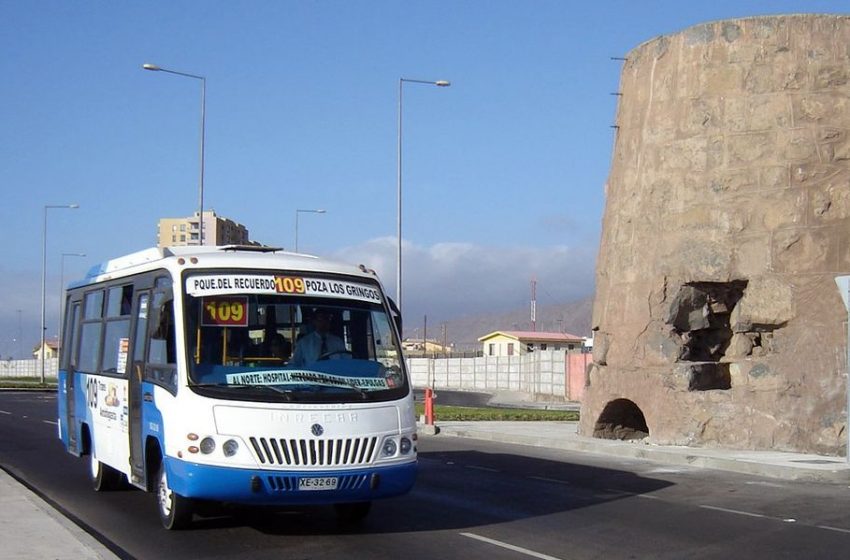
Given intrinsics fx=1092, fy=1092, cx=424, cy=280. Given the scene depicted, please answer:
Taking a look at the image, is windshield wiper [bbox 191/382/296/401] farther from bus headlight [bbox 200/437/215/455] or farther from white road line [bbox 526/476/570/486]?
white road line [bbox 526/476/570/486]

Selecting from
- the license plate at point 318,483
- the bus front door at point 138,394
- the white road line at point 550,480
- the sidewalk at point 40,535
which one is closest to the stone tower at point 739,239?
the white road line at point 550,480

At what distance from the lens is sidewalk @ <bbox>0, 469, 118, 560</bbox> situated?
29.3ft

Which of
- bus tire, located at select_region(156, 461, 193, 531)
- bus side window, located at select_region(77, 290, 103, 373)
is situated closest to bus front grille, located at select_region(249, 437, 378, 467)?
bus tire, located at select_region(156, 461, 193, 531)

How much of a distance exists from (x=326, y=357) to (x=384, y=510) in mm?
2691

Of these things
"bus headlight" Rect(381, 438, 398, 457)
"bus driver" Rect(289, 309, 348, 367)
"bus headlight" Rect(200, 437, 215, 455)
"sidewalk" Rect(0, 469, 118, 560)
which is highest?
"bus driver" Rect(289, 309, 348, 367)

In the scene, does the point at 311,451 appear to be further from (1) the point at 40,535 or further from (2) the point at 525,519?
(2) the point at 525,519

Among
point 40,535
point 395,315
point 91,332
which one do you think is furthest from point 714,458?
point 40,535

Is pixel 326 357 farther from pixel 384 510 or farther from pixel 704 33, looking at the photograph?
pixel 704 33

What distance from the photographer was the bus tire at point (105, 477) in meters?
13.8

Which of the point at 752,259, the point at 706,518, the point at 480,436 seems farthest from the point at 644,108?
the point at 706,518

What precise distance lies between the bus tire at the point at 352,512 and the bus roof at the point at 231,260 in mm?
2444

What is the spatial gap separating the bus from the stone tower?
10.0m

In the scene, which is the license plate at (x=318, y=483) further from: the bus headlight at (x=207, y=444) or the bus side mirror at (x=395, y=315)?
the bus side mirror at (x=395, y=315)

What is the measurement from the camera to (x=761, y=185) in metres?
19.7
